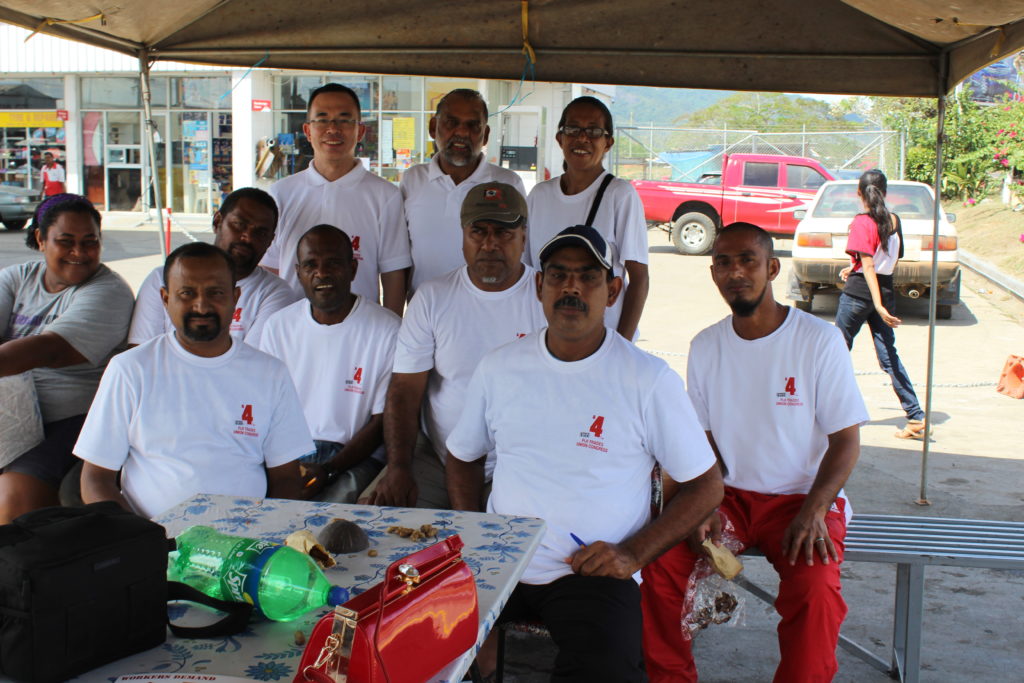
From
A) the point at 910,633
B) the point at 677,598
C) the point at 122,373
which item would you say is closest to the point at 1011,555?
the point at 910,633

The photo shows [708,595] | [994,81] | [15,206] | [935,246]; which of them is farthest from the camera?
[994,81]

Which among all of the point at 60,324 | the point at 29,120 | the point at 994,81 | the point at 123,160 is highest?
the point at 994,81

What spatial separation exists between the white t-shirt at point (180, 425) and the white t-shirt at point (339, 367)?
0.87m

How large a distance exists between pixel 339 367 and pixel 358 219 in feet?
3.16

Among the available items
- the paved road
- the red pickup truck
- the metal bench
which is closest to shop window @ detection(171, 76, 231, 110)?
the red pickup truck

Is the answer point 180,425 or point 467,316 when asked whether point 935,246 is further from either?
point 180,425

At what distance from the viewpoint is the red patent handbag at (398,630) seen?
152cm

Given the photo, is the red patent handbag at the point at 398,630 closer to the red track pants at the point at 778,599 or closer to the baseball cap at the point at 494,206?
the red track pants at the point at 778,599

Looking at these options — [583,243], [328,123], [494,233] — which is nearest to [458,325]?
[494,233]

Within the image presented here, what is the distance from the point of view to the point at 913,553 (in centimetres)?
333

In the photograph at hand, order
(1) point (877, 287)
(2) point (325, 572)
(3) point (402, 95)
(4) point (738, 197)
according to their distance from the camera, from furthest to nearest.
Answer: (3) point (402, 95) → (4) point (738, 197) → (1) point (877, 287) → (2) point (325, 572)

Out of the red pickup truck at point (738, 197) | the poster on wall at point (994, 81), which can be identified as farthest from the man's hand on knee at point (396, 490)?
the poster on wall at point (994, 81)

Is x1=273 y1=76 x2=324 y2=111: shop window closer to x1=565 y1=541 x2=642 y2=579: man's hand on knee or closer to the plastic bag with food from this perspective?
the plastic bag with food

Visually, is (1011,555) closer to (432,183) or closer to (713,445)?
(713,445)
